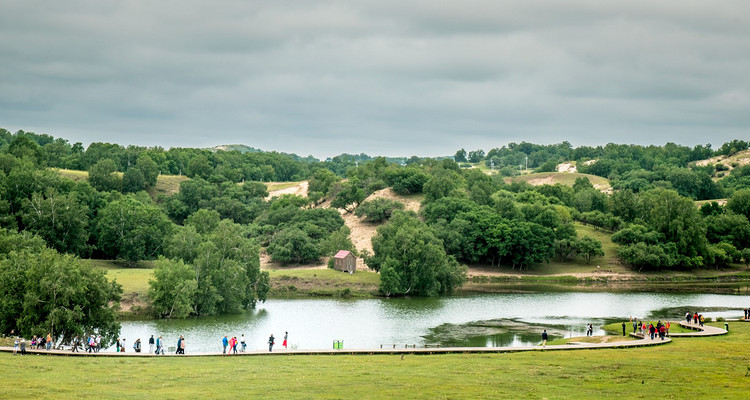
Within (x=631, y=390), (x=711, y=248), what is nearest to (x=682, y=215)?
(x=711, y=248)

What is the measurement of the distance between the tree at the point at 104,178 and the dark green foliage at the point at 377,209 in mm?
53230

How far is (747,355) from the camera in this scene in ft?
161

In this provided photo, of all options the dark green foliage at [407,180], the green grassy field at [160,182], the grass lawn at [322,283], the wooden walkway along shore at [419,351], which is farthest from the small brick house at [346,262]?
the green grassy field at [160,182]

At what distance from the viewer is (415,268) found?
10756 cm

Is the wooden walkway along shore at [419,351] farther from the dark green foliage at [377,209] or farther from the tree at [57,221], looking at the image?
the dark green foliage at [377,209]

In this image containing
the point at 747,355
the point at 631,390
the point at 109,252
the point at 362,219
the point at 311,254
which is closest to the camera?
the point at 631,390

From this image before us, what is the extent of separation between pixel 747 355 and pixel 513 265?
294 feet

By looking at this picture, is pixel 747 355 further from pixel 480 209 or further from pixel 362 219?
pixel 362 219

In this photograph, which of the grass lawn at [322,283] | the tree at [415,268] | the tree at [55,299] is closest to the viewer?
the tree at [55,299]

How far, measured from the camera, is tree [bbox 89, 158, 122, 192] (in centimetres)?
16088

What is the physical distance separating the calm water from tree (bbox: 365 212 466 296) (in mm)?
4765

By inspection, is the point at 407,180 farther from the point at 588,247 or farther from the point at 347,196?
the point at 588,247

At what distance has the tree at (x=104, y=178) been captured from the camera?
528 feet

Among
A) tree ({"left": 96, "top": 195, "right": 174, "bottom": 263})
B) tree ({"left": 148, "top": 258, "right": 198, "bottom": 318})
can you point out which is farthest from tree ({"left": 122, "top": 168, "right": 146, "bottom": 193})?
tree ({"left": 148, "top": 258, "right": 198, "bottom": 318})
